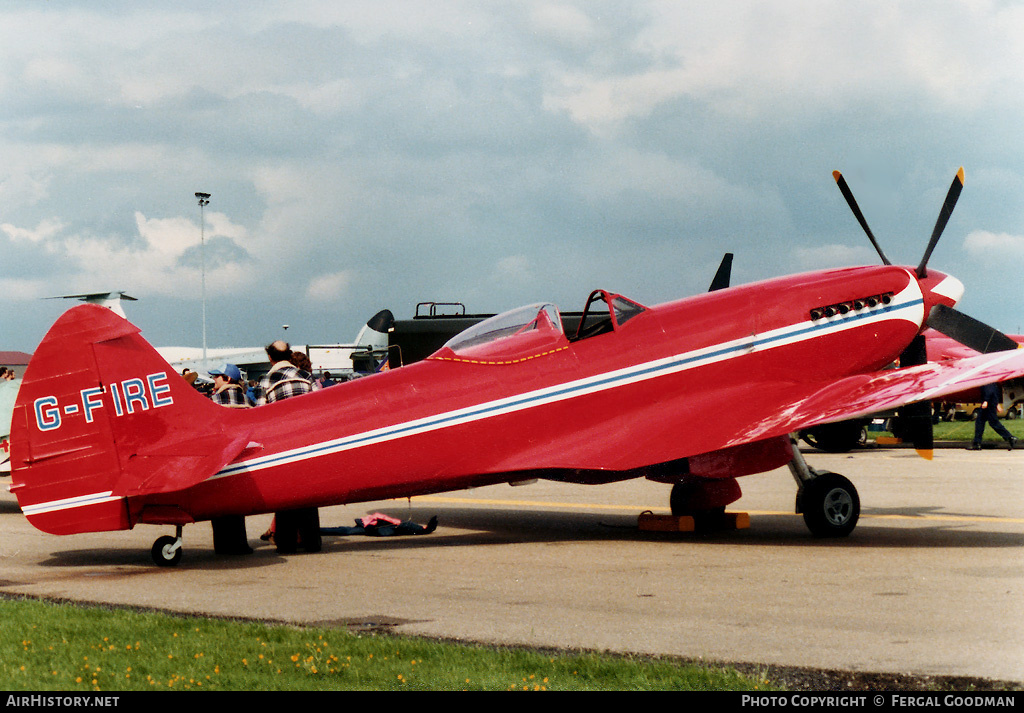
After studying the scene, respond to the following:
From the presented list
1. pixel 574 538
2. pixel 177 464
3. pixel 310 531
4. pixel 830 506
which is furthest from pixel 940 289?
pixel 177 464

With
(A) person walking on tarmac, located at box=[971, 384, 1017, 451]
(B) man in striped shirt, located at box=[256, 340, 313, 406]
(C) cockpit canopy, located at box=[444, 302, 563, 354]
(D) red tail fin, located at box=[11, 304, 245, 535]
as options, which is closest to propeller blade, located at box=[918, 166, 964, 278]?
(C) cockpit canopy, located at box=[444, 302, 563, 354]

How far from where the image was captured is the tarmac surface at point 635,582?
5.45 meters

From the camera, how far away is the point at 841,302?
10453 mm

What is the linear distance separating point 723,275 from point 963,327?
11.3 ft

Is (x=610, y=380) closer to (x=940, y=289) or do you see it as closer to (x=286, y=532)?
(x=286, y=532)

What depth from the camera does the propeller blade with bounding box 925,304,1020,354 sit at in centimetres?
1095

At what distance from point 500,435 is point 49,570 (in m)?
4.03

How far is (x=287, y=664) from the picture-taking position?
197 inches

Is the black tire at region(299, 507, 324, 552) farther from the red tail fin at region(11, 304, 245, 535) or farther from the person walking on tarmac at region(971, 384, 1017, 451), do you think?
the person walking on tarmac at region(971, 384, 1017, 451)

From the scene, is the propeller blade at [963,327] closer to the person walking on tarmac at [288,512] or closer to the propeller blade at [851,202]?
the propeller blade at [851,202]

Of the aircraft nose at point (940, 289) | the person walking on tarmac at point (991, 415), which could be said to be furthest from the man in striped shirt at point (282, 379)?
the person walking on tarmac at point (991, 415)

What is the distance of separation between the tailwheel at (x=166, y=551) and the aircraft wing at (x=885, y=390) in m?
5.12
